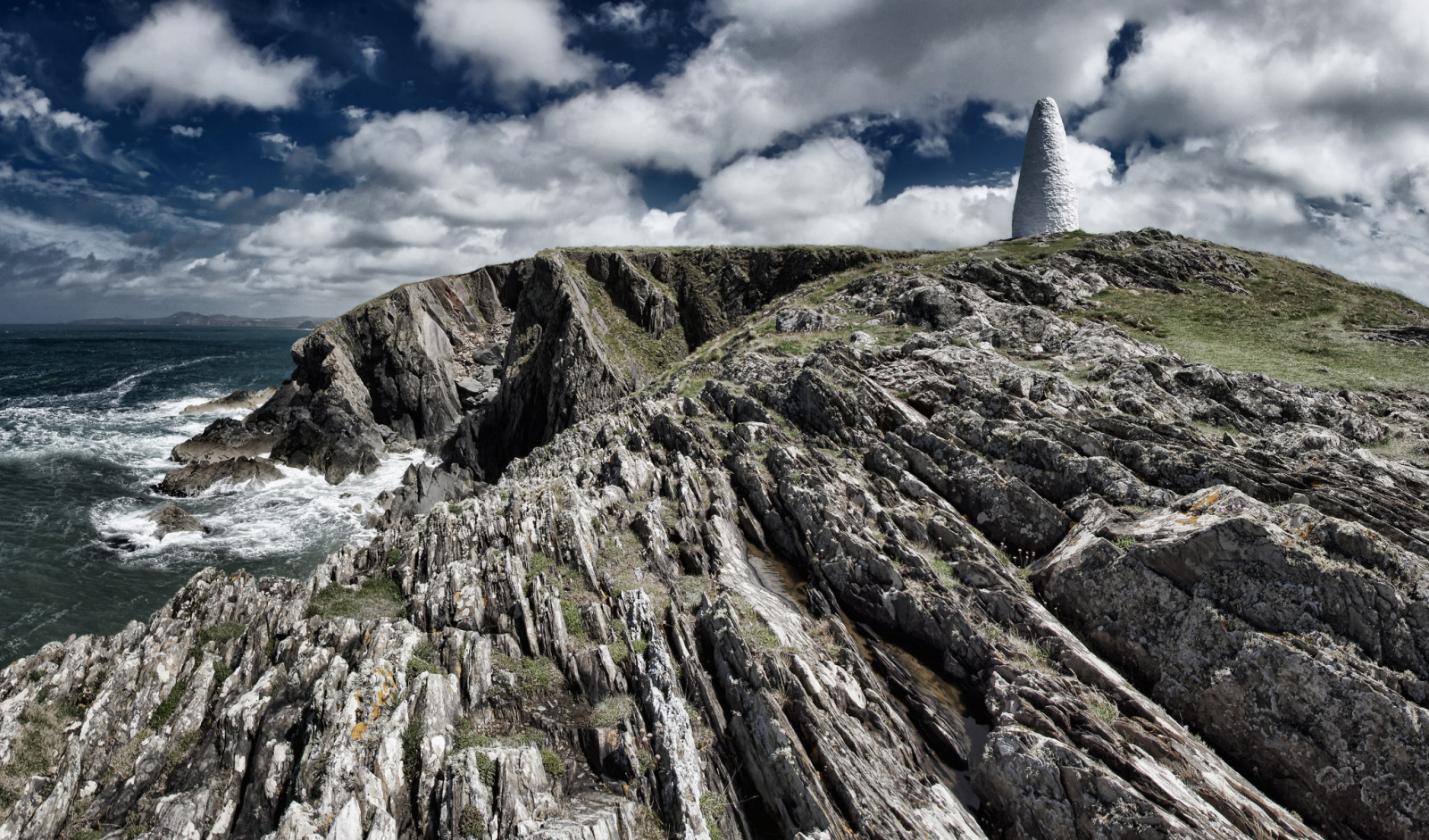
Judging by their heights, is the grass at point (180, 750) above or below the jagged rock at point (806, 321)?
below

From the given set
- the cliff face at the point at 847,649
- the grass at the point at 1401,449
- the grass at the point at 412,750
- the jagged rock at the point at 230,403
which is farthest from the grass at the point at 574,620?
the jagged rock at the point at 230,403

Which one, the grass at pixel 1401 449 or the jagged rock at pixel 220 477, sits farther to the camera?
the jagged rock at pixel 220 477

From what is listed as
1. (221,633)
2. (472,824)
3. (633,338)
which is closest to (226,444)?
(633,338)

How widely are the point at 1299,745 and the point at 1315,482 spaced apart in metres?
7.70

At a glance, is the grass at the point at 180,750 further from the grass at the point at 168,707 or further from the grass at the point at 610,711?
the grass at the point at 610,711

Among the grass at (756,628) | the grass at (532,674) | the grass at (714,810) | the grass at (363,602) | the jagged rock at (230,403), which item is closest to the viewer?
the grass at (714,810)

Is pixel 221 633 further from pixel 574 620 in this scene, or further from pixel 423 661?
pixel 574 620

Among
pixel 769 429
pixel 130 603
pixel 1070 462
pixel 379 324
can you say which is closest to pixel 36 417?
pixel 379 324

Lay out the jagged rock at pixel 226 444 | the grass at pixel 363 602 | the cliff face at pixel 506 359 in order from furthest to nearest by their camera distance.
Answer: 1. the cliff face at pixel 506 359
2. the jagged rock at pixel 226 444
3. the grass at pixel 363 602

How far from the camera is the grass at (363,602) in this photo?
581 inches

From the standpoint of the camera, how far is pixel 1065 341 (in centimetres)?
2673

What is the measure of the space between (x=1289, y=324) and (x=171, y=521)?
6950 cm

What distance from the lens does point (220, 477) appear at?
48.0 meters

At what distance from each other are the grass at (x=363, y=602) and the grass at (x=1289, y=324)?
3180 cm
